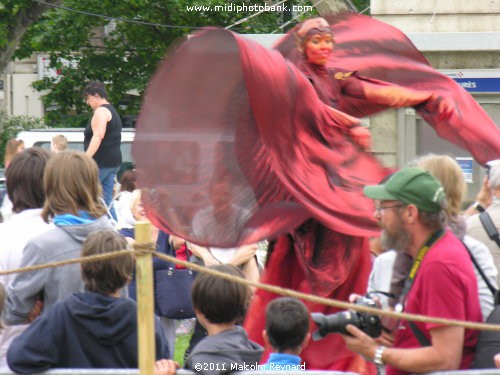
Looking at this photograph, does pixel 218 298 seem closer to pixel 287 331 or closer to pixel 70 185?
pixel 287 331

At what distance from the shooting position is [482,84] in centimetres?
947

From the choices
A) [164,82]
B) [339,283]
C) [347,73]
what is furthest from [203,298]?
[347,73]

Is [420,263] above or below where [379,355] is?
above

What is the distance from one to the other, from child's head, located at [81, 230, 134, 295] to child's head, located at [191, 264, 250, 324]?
332 millimetres

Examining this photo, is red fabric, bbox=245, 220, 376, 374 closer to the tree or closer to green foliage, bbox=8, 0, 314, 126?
the tree

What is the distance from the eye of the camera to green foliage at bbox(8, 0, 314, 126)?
2231 centimetres

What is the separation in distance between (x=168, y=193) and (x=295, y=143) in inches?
26.3

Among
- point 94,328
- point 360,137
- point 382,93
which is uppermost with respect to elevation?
point 382,93

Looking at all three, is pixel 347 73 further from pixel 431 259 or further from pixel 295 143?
pixel 431 259

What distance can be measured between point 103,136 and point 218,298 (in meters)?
5.00

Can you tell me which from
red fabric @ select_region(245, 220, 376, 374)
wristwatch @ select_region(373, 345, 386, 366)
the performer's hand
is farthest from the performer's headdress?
wristwatch @ select_region(373, 345, 386, 366)

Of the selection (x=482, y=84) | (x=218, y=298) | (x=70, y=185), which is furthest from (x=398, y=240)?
(x=482, y=84)

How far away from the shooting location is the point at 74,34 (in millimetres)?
23562

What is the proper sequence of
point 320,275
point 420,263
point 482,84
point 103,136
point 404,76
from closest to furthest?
point 420,263, point 320,275, point 404,76, point 103,136, point 482,84
